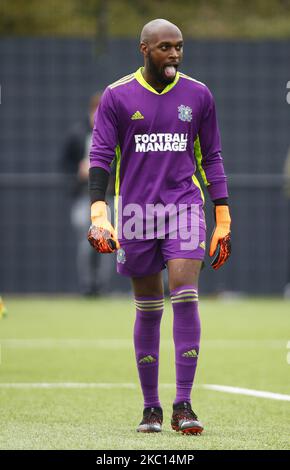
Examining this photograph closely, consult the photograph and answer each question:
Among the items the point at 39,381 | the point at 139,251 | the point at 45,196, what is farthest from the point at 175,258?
the point at 45,196

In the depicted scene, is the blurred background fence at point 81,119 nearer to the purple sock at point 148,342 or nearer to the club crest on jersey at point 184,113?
the purple sock at point 148,342

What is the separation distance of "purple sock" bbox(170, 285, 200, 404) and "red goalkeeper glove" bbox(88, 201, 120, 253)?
40cm

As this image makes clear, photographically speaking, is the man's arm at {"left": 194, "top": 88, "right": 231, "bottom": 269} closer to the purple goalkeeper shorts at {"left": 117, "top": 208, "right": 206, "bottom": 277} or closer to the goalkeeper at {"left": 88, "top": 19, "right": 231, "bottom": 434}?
the goalkeeper at {"left": 88, "top": 19, "right": 231, "bottom": 434}

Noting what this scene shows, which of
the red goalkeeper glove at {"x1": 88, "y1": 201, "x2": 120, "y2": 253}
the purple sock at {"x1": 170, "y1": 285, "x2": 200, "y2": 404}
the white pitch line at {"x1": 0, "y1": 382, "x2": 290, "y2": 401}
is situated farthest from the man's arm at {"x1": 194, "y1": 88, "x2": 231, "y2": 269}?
the white pitch line at {"x1": 0, "y1": 382, "x2": 290, "y2": 401}

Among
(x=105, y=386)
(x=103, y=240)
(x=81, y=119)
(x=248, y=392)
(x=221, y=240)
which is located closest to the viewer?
(x=103, y=240)

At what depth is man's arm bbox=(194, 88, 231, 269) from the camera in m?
6.59

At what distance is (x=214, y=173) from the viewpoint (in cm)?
666

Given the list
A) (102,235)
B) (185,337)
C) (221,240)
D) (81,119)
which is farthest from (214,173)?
(81,119)

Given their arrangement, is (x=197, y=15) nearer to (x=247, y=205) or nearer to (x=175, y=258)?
(x=247, y=205)

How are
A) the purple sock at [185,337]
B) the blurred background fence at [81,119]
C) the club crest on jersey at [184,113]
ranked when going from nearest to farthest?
the purple sock at [185,337] → the club crest on jersey at [184,113] → the blurred background fence at [81,119]

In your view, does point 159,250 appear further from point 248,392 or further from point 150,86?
point 248,392

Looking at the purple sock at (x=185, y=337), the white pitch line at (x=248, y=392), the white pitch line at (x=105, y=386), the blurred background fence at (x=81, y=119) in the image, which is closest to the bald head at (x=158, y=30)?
the purple sock at (x=185, y=337)

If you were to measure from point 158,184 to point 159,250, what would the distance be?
333mm

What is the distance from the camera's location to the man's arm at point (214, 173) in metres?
6.59
